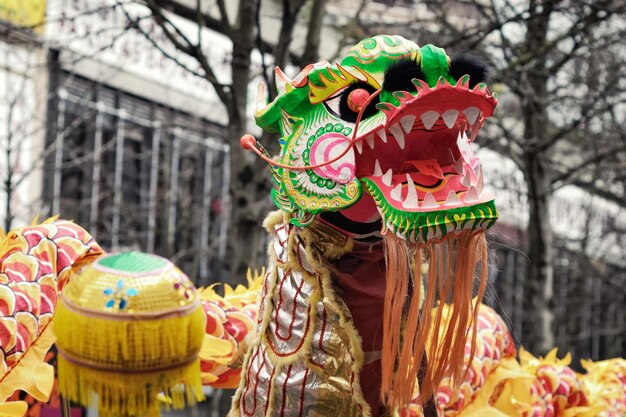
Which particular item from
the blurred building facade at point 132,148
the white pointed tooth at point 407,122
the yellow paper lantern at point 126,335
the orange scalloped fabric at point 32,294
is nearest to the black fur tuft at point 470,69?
the white pointed tooth at point 407,122

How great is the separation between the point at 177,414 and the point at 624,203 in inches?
283

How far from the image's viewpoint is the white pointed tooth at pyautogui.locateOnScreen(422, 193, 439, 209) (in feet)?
7.09

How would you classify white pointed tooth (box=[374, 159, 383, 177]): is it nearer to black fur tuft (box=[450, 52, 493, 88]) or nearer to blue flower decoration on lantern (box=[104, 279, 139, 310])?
black fur tuft (box=[450, 52, 493, 88])

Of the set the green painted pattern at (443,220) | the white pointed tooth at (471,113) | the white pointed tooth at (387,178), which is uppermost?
the white pointed tooth at (471,113)

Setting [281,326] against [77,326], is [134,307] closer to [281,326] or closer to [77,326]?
[77,326]

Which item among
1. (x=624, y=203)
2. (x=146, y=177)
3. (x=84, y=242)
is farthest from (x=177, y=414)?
(x=84, y=242)

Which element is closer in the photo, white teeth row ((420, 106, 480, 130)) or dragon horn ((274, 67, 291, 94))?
white teeth row ((420, 106, 480, 130))

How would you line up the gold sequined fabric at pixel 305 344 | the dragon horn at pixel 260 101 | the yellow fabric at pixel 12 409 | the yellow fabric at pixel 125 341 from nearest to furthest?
the yellow fabric at pixel 125 341, the gold sequined fabric at pixel 305 344, the yellow fabric at pixel 12 409, the dragon horn at pixel 260 101

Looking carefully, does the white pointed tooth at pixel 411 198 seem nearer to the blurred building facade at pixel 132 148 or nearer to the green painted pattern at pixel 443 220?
the green painted pattern at pixel 443 220

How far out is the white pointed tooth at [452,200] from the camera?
216cm

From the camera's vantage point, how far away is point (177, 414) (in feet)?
41.8

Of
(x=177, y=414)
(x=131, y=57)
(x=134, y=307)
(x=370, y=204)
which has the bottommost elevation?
(x=177, y=414)

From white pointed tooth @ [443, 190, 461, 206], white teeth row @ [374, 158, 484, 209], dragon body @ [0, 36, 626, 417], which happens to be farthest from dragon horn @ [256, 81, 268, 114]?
white pointed tooth @ [443, 190, 461, 206]

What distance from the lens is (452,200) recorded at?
85.1 inches
